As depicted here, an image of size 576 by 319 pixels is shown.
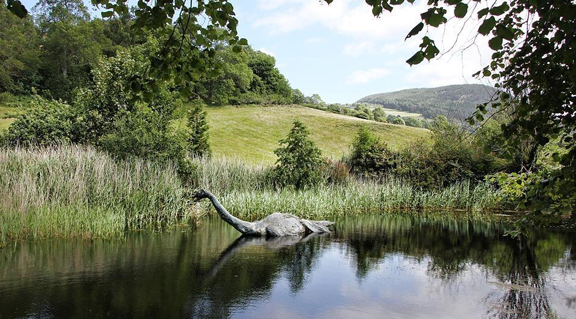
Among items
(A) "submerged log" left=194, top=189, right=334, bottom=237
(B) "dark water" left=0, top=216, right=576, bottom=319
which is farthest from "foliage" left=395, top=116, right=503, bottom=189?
(A) "submerged log" left=194, top=189, right=334, bottom=237

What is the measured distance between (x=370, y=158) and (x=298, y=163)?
513 cm

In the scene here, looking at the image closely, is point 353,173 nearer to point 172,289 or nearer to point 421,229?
point 421,229

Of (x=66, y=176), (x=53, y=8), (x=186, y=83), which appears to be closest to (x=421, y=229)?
(x=66, y=176)

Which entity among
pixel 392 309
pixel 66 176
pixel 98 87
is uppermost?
pixel 98 87

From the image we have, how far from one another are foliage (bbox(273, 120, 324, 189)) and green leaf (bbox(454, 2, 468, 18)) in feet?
46.5

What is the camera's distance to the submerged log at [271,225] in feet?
36.5

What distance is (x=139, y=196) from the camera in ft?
38.9

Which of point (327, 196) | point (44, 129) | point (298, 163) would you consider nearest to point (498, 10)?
point (327, 196)

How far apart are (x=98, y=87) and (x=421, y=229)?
11403 mm

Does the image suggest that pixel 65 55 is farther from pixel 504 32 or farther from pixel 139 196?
pixel 504 32

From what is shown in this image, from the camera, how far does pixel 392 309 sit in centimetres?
619

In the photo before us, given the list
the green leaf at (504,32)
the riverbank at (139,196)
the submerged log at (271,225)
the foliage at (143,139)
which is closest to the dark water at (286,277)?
the submerged log at (271,225)

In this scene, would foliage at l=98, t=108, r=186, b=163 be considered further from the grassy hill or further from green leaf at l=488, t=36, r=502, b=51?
the grassy hill

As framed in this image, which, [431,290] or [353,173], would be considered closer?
[431,290]
